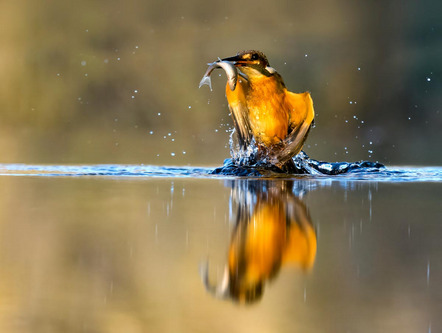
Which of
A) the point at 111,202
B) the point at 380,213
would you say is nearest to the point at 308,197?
the point at 380,213

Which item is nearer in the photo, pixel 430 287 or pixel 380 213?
pixel 430 287

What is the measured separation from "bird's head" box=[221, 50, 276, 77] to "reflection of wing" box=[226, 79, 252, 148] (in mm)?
118

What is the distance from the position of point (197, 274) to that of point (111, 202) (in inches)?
53.0

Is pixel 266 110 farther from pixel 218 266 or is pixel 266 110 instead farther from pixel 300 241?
pixel 218 266

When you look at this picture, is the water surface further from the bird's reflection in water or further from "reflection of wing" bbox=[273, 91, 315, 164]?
"reflection of wing" bbox=[273, 91, 315, 164]

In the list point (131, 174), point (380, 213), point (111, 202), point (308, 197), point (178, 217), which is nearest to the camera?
point (178, 217)

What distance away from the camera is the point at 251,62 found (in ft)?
14.5

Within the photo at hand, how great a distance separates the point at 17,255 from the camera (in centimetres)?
133

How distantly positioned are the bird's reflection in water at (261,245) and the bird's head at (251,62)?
1931mm

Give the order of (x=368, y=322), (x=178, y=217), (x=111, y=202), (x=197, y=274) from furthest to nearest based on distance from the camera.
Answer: (x=111, y=202)
(x=178, y=217)
(x=197, y=274)
(x=368, y=322)

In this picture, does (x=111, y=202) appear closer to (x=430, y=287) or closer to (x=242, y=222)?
(x=242, y=222)

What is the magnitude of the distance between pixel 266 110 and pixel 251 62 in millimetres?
328

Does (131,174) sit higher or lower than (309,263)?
higher

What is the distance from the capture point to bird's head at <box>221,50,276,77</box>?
4398 millimetres
